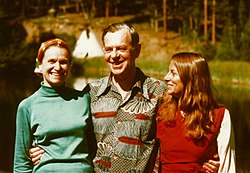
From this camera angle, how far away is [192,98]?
8.43 feet

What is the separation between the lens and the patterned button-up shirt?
254 centimetres

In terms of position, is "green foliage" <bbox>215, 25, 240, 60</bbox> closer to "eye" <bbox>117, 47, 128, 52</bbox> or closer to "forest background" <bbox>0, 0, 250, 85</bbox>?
"forest background" <bbox>0, 0, 250, 85</bbox>

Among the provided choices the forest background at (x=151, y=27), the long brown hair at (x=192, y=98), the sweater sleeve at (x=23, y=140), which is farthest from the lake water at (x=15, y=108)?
the long brown hair at (x=192, y=98)

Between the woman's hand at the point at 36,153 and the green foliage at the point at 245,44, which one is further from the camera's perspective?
the green foliage at the point at 245,44

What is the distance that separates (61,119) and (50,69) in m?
0.20

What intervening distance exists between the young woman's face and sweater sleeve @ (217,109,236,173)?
680 millimetres

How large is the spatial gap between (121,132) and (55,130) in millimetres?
297

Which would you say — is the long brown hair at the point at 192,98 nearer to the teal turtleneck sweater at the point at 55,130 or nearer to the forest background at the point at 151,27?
the teal turtleneck sweater at the point at 55,130

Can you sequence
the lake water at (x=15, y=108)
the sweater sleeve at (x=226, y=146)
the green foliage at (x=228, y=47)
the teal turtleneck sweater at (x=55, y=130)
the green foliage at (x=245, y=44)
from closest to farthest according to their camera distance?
the teal turtleneck sweater at (x=55, y=130) < the sweater sleeve at (x=226, y=146) < the lake water at (x=15, y=108) < the green foliage at (x=245, y=44) < the green foliage at (x=228, y=47)

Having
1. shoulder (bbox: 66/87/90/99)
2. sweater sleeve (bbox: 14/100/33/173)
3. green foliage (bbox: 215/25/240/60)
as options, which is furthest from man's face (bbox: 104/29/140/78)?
green foliage (bbox: 215/25/240/60)

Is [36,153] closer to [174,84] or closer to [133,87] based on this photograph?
[133,87]

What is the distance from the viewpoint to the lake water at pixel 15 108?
27.2 feet

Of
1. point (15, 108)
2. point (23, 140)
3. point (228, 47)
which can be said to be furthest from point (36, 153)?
point (228, 47)

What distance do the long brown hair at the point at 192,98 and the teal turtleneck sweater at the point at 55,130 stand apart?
36 cm
